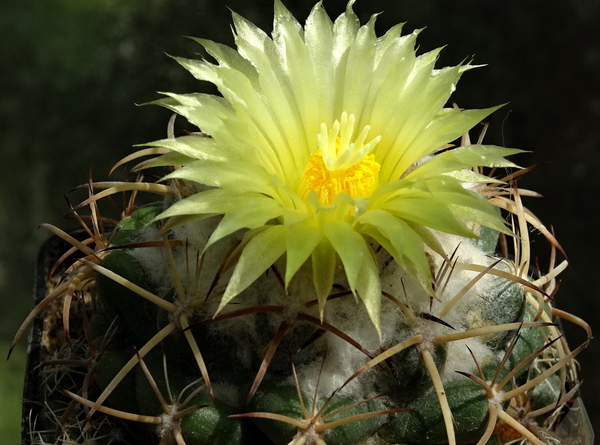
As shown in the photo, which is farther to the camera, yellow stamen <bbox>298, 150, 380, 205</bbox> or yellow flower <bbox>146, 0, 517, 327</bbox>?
yellow stamen <bbox>298, 150, 380, 205</bbox>

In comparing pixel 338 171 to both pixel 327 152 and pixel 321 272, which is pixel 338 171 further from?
pixel 321 272

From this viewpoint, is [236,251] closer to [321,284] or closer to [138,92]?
[321,284]

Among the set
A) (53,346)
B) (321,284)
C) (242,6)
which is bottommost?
(53,346)

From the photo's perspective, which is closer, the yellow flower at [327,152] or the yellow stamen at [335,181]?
the yellow flower at [327,152]

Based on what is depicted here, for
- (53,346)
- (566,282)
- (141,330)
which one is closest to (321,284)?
(141,330)

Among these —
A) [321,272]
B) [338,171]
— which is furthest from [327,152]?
[321,272]
